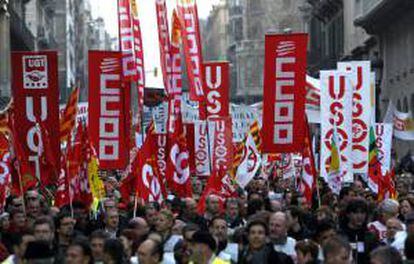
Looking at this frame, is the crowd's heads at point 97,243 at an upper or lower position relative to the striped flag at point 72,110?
lower

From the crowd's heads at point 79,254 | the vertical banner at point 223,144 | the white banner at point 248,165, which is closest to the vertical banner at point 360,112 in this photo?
the vertical banner at point 223,144

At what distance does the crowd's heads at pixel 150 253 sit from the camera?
9828 mm

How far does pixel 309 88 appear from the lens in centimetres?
2561

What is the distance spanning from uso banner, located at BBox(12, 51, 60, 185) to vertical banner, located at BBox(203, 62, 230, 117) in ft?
12.9

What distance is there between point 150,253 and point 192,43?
8.84m

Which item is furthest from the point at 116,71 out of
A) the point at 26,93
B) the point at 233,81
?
the point at 233,81

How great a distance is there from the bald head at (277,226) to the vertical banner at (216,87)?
9.94 m

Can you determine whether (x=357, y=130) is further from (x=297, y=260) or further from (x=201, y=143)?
(x=297, y=260)

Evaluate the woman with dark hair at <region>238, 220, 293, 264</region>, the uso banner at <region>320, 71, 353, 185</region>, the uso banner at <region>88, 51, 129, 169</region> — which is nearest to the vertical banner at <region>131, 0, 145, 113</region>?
the uso banner at <region>88, 51, 129, 169</region>

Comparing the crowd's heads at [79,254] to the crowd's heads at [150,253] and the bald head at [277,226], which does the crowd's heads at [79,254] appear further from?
the bald head at [277,226]

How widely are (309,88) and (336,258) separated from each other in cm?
1660

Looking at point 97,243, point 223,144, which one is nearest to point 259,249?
point 97,243

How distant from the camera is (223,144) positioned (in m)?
20.2

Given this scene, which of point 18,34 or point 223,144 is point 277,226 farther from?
point 18,34
